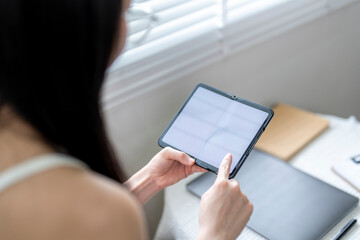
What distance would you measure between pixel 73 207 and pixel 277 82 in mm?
993

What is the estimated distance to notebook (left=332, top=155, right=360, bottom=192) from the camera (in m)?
0.92

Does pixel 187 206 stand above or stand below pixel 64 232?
below

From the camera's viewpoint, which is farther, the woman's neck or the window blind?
the window blind

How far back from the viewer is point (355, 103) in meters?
1.66

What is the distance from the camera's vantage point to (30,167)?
450 mm

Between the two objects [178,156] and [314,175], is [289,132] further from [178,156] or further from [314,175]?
[178,156]

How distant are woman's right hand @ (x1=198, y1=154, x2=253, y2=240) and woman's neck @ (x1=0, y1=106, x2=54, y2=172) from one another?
→ 0.30 m

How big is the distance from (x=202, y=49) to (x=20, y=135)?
2.32 ft

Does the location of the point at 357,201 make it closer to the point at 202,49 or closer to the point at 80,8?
the point at 202,49

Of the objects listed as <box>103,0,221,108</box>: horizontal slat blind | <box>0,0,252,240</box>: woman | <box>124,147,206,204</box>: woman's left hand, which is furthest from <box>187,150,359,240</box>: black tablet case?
<box>0,0,252,240</box>: woman

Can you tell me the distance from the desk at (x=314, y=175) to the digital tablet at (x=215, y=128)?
14 centimetres

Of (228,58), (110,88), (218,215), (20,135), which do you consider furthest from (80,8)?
(228,58)

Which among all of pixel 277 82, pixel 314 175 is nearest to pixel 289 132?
pixel 314 175

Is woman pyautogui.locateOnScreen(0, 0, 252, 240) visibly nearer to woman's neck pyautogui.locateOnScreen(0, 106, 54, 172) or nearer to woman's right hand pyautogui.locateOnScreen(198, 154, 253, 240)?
woman's neck pyautogui.locateOnScreen(0, 106, 54, 172)
